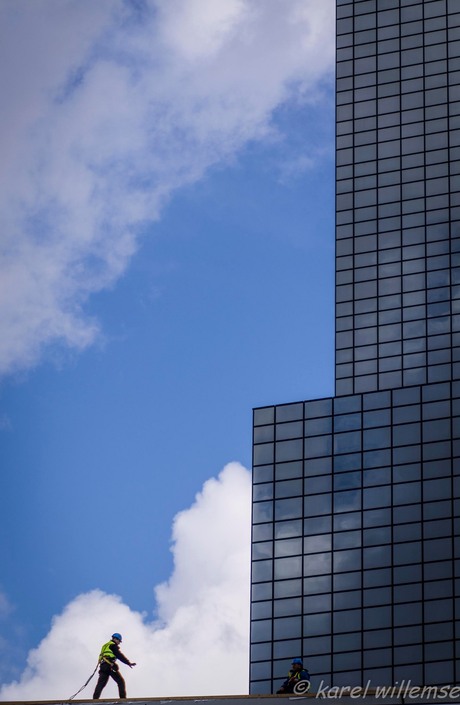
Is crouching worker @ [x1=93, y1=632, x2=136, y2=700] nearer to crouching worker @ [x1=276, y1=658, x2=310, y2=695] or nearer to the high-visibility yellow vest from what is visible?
the high-visibility yellow vest

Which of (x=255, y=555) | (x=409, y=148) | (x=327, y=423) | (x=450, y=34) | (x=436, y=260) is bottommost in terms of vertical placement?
(x=255, y=555)

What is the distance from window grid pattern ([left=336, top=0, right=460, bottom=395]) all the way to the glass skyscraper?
15 cm

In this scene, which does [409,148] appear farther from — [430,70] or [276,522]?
[276,522]

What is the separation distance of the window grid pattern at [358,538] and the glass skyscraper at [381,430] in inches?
4.6

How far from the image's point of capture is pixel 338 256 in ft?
543

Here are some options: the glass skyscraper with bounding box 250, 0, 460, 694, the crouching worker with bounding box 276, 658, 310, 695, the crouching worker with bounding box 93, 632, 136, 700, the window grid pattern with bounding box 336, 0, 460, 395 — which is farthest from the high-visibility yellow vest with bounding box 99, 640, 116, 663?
the window grid pattern with bounding box 336, 0, 460, 395

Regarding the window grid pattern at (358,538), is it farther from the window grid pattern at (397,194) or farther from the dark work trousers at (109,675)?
the dark work trousers at (109,675)

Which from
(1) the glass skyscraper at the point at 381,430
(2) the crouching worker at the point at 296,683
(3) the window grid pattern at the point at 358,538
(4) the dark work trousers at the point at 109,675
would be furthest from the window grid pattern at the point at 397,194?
(4) the dark work trousers at the point at 109,675

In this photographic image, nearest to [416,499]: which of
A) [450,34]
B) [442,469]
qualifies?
[442,469]

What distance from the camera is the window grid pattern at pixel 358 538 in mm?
139125

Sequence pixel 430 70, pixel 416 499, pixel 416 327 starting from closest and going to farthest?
pixel 416 499, pixel 416 327, pixel 430 70

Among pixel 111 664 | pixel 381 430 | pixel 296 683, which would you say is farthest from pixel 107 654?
pixel 381 430

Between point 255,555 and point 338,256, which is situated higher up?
point 338,256

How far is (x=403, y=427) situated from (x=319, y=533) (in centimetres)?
1086
